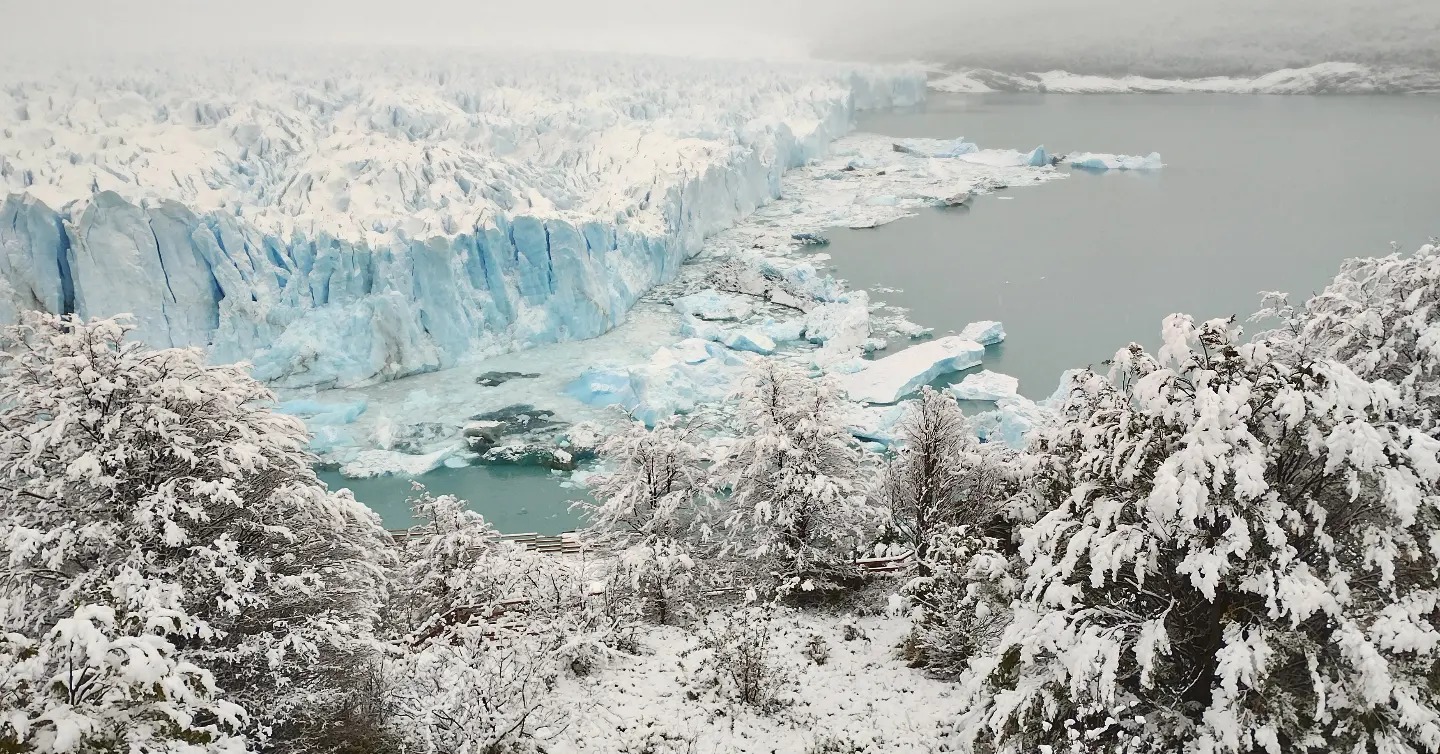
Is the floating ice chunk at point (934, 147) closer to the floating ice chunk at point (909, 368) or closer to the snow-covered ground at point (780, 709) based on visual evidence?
the floating ice chunk at point (909, 368)

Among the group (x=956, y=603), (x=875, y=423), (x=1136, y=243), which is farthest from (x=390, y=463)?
(x=1136, y=243)

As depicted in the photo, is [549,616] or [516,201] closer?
[549,616]

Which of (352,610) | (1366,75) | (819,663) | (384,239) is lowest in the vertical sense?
(819,663)

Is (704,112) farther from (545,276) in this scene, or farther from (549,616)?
(549,616)

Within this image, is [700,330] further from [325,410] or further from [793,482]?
[793,482]

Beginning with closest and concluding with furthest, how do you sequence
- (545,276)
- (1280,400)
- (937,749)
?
(1280,400)
(937,749)
(545,276)

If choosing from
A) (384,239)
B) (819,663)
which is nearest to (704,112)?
(384,239)

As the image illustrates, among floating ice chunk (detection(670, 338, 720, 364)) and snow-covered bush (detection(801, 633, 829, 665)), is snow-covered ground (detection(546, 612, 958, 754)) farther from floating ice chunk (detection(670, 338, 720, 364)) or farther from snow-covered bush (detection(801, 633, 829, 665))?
floating ice chunk (detection(670, 338, 720, 364))

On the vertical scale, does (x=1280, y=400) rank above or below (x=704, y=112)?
below
